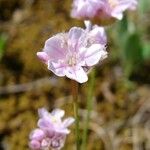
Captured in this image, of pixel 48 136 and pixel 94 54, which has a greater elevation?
pixel 94 54

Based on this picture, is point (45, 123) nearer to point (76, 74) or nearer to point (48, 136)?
point (48, 136)

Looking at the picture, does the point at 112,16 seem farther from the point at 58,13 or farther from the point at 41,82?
the point at 58,13

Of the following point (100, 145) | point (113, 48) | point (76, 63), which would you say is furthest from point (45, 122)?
point (113, 48)

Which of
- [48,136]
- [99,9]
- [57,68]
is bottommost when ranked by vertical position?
[48,136]

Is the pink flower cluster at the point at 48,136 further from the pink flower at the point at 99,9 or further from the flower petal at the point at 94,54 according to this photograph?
the pink flower at the point at 99,9

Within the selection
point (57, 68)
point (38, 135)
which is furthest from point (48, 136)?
point (57, 68)

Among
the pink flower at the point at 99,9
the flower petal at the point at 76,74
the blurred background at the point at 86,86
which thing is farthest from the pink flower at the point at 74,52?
the blurred background at the point at 86,86

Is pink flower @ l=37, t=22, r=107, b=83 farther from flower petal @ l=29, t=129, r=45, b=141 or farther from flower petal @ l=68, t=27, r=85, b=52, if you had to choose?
flower petal @ l=29, t=129, r=45, b=141
